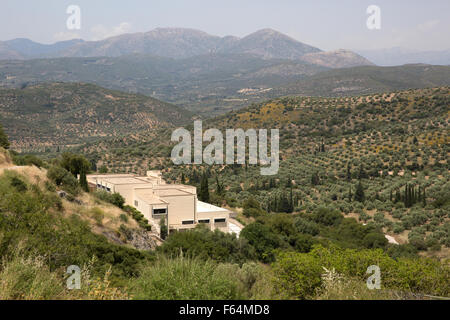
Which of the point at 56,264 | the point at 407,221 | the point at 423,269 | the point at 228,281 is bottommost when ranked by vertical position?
the point at 407,221

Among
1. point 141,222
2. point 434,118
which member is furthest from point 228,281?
point 434,118

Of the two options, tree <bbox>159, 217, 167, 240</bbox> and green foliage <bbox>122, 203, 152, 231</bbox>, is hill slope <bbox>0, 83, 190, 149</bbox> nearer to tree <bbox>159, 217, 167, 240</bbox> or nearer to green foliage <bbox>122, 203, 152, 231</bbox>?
green foliage <bbox>122, 203, 152, 231</bbox>

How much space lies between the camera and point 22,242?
390 inches

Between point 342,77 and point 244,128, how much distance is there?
125327mm

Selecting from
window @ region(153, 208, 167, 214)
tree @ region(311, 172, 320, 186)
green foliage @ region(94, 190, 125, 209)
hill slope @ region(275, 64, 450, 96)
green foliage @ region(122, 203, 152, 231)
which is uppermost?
hill slope @ region(275, 64, 450, 96)

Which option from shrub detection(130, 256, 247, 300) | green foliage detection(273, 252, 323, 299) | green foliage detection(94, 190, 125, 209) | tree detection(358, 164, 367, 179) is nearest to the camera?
shrub detection(130, 256, 247, 300)

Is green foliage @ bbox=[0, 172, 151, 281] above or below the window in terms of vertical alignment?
above

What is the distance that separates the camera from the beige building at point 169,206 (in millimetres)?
28903

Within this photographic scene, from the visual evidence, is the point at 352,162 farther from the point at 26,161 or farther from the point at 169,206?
the point at 26,161

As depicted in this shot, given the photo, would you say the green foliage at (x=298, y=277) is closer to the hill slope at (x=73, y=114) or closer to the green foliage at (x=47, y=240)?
the green foliage at (x=47, y=240)

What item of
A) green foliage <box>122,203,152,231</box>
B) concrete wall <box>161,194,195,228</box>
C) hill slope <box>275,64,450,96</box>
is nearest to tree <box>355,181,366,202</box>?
concrete wall <box>161,194,195,228</box>

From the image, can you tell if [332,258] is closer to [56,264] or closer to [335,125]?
[56,264]

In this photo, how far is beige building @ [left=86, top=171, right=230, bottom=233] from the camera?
94.8 feet

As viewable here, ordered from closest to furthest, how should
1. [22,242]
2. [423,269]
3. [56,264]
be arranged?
[22,242], [56,264], [423,269]
